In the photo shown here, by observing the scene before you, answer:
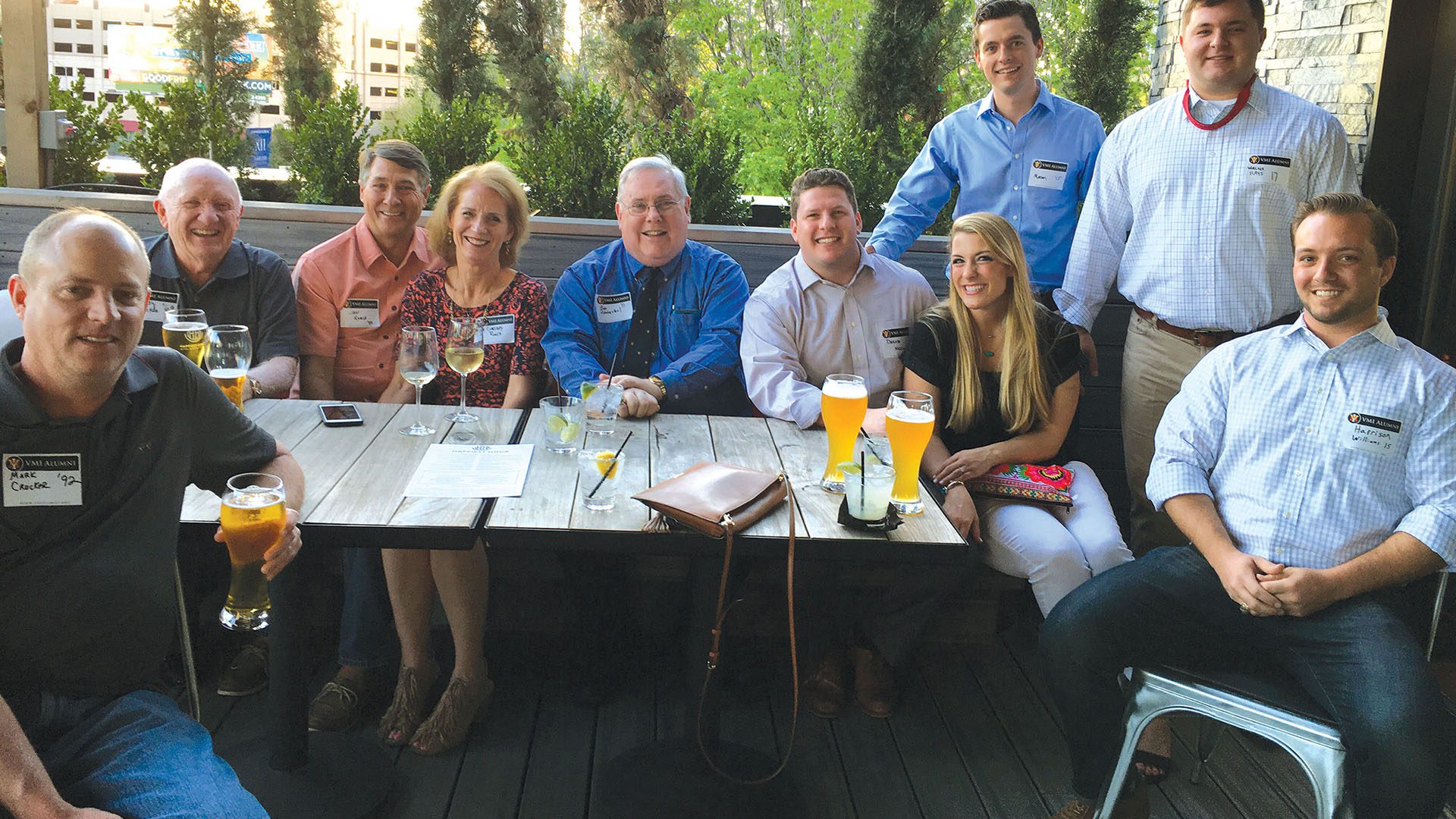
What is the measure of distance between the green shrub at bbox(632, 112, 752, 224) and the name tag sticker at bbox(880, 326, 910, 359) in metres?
1.99

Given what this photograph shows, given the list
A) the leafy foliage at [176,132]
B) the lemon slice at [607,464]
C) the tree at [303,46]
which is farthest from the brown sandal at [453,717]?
the tree at [303,46]

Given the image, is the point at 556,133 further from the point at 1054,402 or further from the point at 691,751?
the point at 691,751

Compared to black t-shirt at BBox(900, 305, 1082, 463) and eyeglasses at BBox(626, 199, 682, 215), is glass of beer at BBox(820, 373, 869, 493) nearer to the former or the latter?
black t-shirt at BBox(900, 305, 1082, 463)

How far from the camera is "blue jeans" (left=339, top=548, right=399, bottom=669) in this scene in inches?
104

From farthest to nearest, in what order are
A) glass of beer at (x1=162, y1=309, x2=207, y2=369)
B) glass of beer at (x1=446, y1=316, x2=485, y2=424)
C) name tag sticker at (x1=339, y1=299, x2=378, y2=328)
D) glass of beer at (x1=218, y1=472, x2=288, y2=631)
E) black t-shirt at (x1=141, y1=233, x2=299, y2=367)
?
name tag sticker at (x1=339, y1=299, x2=378, y2=328) < black t-shirt at (x1=141, y1=233, x2=299, y2=367) < glass of beer at (x1=446, y1=316, x2=485, y2=424) < glass of beer at (x1=162, y1=309, x2=207, y2=369) < glass of beer at (x1=218, y1=472, x2=288, y2=631)

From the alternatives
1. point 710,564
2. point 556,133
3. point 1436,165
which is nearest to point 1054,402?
point 710,564

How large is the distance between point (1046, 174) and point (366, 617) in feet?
8.35

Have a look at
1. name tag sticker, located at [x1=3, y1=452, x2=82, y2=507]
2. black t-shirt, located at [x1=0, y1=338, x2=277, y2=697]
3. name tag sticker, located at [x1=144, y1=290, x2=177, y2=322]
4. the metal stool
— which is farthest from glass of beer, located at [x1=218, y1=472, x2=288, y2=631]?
the metal stool

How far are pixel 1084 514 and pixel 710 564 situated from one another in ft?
3.63

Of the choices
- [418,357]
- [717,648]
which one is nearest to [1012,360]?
[717,648]

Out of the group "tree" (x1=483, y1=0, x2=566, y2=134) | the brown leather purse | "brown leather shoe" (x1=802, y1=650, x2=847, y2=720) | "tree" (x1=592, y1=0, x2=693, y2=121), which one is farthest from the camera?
"tree" (x1=592, y1=0, x2=693, y2=121)

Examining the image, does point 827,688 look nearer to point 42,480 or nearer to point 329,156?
point 42,480

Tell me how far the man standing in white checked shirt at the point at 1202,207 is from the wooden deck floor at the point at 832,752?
80cm

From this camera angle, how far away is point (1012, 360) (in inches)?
109
